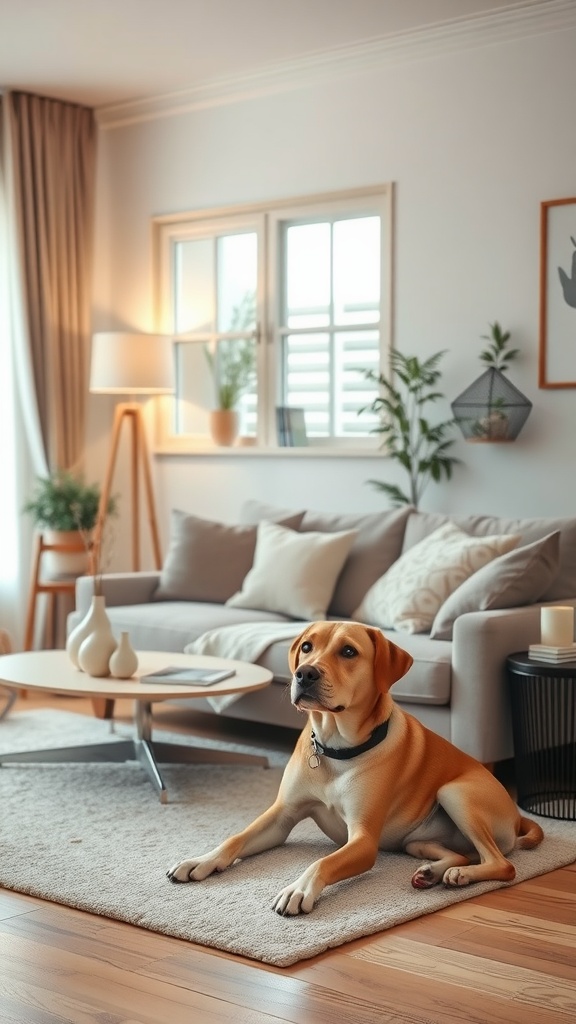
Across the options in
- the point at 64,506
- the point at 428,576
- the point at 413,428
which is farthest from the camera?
the point at 64,506

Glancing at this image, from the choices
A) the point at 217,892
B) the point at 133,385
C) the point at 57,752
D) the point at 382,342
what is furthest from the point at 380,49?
the point at 217,892

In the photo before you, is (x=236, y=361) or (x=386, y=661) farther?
(x=236, y=361)

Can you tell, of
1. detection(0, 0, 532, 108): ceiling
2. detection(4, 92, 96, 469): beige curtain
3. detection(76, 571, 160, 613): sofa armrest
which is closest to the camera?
detection(0, 0, 532, 108): ceiling

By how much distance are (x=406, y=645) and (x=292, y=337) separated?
2218 mm

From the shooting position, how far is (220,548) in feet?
17.4

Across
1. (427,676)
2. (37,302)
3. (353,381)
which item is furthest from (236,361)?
(427,676)

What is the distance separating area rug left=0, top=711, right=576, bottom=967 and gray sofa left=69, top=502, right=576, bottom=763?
42 cm

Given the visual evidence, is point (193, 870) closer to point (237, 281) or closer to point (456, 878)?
point (456, 878)

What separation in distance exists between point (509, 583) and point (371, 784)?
122 cm

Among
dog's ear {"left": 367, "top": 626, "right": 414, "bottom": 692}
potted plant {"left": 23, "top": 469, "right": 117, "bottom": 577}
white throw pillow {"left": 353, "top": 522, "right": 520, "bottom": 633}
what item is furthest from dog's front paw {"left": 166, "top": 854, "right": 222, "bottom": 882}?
potted plant {"left": 23, "top": 469, "right": 117, "bottom": 577}

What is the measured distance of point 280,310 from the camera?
233 inches

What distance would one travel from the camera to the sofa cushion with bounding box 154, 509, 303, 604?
5.25 meters

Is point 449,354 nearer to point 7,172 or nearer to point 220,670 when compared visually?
point 220,670

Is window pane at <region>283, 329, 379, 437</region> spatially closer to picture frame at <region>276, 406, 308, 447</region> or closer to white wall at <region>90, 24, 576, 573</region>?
picture frame at <region>276, 406, 308, 447</region>
